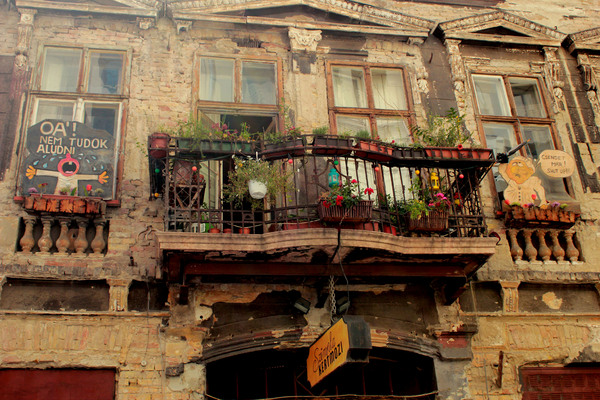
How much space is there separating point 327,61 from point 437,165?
2.54 meters

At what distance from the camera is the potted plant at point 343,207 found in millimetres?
6930

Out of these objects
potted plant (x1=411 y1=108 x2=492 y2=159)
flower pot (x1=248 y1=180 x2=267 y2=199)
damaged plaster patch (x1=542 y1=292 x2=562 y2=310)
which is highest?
potted plant (x1=411 y1=108 x2=492 y2=159)

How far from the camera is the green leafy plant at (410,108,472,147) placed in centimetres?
810

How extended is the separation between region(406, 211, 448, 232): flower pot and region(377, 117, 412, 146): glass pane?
1830 millimetres

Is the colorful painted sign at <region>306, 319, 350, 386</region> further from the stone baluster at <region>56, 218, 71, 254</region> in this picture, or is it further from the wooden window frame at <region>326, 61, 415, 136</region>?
the wooden window frame at <region>326, 61, 415, 136</region>

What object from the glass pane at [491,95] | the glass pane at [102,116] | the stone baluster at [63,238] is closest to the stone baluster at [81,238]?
the stone baluster at [63,238]

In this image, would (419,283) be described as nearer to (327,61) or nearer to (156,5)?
(327,61)

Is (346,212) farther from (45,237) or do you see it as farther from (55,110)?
(55,110)

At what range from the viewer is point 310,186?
8.12 meters

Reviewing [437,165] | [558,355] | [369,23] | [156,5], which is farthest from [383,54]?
[558,355]

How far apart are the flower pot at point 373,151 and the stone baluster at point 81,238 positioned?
10.4 feet

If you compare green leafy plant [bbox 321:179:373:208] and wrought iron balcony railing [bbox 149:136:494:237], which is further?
wrought iron balcony railing [bbox 149:136:494:237]

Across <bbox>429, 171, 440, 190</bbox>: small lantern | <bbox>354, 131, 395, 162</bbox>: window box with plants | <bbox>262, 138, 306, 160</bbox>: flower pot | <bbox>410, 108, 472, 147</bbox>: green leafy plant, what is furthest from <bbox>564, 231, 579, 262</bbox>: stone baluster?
<bbox>262, 138, 306, 160</bbox>: flower pot

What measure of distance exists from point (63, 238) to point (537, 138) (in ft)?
21.1
